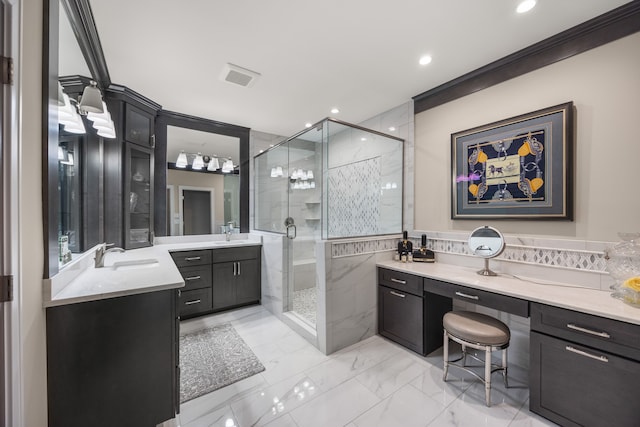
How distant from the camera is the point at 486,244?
2.13 m

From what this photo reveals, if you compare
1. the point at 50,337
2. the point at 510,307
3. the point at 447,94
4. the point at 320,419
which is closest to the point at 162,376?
the point at 50,337

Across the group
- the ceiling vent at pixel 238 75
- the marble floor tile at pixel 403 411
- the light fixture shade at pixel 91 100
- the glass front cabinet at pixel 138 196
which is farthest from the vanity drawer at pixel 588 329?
the glass front cabinet at pixel 138 196

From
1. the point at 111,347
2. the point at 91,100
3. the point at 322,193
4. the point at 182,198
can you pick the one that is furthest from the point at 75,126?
the point at 322,193

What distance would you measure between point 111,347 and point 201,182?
2.61 metres

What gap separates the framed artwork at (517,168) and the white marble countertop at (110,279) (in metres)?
2.61

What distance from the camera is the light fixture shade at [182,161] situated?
11.2 feet

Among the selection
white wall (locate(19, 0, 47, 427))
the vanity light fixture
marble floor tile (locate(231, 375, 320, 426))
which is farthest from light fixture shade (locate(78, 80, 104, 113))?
marble floor tile (locate(231, 375, 320, 426))

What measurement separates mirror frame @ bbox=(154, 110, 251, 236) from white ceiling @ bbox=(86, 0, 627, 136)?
519 millimetres

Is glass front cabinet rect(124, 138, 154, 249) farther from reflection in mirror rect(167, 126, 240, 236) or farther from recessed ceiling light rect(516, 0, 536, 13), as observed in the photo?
recessed ceiling light rect(516, 0, 536, 13)

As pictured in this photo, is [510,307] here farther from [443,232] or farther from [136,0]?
[136,0]

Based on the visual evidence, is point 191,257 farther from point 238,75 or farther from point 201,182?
point 238,75

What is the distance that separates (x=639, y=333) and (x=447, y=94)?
7.59 ft

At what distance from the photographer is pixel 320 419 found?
1566 mm

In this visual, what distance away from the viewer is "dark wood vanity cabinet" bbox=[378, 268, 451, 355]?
2215 millimetres
